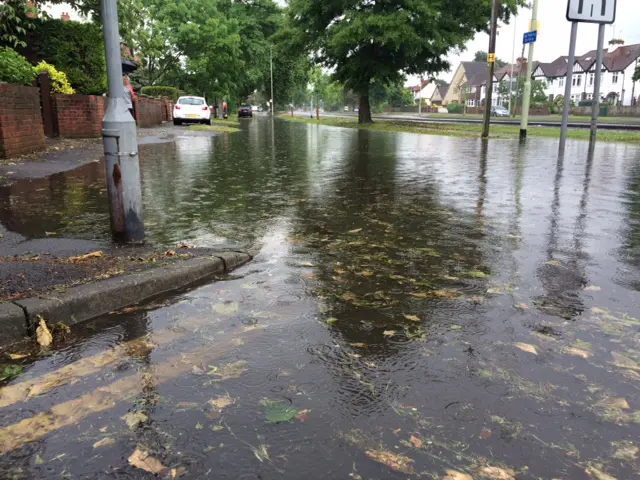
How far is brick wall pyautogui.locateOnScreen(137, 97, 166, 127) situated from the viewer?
2632 cm

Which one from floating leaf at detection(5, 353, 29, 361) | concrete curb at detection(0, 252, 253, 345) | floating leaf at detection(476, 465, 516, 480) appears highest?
concrete curb at detection(0, 252, 253, 345)

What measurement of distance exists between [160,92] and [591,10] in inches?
1252

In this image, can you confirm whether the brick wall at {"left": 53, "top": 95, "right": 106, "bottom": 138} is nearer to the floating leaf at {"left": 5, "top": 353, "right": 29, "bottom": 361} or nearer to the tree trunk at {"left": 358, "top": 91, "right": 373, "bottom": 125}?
the floating leaf at {"left": 5, "top": 353, "right": 29, "bottom": 361}

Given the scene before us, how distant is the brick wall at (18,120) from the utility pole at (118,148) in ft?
22.1

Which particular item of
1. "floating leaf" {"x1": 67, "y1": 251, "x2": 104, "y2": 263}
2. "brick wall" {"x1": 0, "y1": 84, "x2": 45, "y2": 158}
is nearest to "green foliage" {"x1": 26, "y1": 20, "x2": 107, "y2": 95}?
"brick wall" {"x1": 0, "y1": 84, "x2": 45, "y2": 158}

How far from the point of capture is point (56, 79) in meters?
15.4

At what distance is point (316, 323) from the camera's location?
138 inches

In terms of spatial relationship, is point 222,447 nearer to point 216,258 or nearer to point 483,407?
point 483,407

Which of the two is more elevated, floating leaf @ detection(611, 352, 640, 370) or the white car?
the white car

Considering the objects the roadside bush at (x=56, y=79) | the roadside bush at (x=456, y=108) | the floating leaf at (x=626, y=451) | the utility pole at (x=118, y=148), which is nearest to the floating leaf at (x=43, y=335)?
the utility pole at (x=118, y=148)

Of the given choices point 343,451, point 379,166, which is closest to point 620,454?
point 343,451

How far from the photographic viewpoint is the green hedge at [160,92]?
36.9 metres

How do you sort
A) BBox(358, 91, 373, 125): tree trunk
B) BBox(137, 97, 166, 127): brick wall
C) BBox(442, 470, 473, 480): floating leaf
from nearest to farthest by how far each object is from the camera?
BBox(442, 470, 473, 480): floating leaf, BBox(137, 97, 166, 127): brick wall, BBox(358, 91, 373, 125): tree trunk

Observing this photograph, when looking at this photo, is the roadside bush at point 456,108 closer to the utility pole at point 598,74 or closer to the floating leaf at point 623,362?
the utility pole at point 598,74
